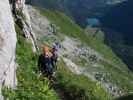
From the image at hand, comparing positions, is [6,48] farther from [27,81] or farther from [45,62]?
[45,62]

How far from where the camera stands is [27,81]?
24.2m

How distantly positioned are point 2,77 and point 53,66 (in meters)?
9.55

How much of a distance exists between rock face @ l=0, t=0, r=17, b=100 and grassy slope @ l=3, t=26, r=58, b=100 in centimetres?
57

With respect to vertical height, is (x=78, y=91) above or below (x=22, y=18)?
below

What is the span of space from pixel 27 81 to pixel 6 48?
185 inches

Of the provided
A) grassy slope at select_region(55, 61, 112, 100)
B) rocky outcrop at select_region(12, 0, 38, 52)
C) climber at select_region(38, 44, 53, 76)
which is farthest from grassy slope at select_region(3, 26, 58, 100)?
grassy slope at select_region(55, 61, 112, 100)

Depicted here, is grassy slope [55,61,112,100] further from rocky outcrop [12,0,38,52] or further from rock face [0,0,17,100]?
rock face [0,0,17,100]

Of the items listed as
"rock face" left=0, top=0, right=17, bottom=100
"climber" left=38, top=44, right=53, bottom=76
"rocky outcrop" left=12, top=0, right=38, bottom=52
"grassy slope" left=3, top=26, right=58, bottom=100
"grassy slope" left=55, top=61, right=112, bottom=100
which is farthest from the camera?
"rocky outcrop" left=12, top=0, right=38, bottom=52

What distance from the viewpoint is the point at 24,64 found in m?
27.5

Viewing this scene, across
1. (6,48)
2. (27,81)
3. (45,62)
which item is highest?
(6,48)

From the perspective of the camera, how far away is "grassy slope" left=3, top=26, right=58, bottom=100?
831 inches

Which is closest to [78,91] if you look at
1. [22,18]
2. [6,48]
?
[22,18]

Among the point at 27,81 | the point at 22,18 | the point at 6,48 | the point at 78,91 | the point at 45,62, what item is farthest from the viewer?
the point at 22,18

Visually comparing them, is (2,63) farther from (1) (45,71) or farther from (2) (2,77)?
(1) (45,71)
